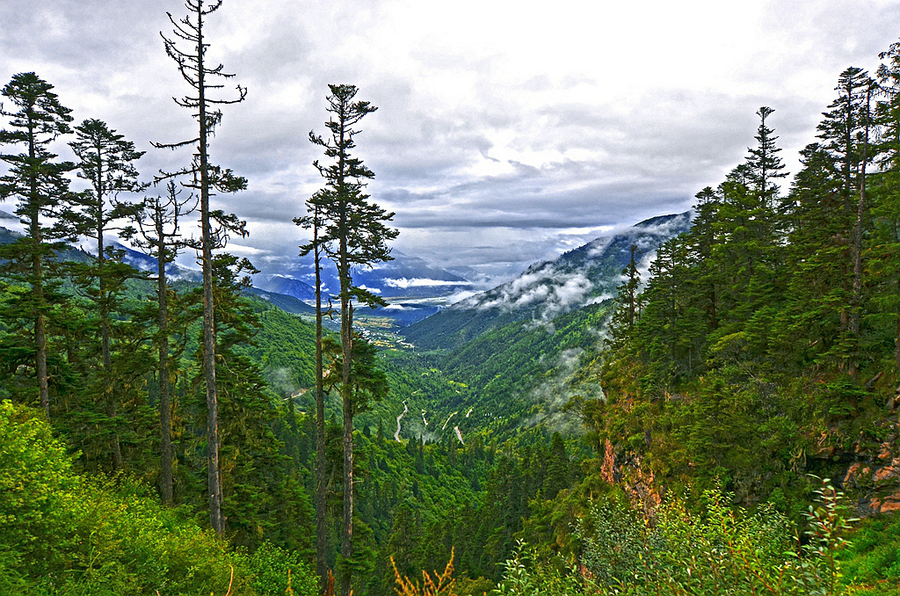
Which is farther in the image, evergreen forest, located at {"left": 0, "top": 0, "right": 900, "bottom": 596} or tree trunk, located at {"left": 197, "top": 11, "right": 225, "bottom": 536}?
tree trunk, located at {"left": 197, "top": 11, "right": 225, "bottom": 536}

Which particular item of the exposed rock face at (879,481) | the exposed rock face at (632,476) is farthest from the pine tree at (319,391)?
the exposed rock face at (879,481)

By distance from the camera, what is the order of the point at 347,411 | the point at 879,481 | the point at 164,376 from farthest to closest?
the point at 347,411, the point at 164,376, the point at 879,481

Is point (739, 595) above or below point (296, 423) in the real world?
above

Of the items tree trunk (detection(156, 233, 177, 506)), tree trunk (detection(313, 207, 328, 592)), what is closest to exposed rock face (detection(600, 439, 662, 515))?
tree trunk (detection(313, 207, 328, 592))

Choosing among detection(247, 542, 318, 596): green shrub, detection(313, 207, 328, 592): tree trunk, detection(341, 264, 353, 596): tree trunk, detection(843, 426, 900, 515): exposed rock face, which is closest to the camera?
detection(843, 426, 900, 515): exposed rock face

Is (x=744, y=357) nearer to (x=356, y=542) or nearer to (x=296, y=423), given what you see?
(x=356, y=542)

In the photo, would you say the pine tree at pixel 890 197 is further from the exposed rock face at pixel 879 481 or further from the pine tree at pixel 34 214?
the pine tree at pixel 34 214

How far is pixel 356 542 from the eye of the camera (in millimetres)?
21406

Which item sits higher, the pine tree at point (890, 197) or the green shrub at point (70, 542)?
the pine tree at point (890, 197)

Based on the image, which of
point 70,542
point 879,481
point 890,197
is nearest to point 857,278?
point 890,197

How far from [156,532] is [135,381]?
10.4 meters

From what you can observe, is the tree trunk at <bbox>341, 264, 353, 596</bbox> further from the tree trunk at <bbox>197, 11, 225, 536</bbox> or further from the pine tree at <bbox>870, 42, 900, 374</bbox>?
the pine tree at <bbox>870, 42, 900, 374</bbox>

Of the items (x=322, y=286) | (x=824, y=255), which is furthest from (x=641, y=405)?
(x=322, y=286)

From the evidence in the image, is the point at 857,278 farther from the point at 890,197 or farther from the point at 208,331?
the point at 208,331
